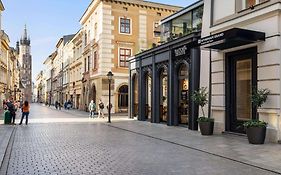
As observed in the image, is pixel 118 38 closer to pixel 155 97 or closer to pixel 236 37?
pixel 155 97

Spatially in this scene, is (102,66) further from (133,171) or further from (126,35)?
(133,171)

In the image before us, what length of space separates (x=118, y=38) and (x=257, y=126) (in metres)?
26.1

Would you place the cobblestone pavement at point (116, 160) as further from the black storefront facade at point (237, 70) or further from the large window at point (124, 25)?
the large window at point (124, 25)

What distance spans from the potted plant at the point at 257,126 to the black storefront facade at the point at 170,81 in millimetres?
4686

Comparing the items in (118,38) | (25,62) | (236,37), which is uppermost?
(25,62)

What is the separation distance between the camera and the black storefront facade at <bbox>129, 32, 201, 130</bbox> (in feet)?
55.9

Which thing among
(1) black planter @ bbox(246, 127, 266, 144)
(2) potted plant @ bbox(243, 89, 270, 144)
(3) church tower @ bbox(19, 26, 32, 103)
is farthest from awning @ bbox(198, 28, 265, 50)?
(3) church tower @ bbox(19, 26, 32, 103)

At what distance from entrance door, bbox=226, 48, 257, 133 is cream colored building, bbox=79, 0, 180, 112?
19.7 meters

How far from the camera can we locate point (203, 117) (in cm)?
1476

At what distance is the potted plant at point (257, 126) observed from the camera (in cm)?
1169

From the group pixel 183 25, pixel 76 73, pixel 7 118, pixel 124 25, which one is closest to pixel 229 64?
pixel 183 25

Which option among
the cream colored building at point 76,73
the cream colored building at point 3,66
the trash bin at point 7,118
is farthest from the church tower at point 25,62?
the trash bin at point 7,118

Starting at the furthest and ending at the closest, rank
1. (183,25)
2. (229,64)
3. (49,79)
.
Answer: (49,79)
(183,25)
(229,64)

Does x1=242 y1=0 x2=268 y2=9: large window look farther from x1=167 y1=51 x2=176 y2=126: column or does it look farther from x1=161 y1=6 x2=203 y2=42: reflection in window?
x1=167 y1=51 x2=176 y2=126: column
